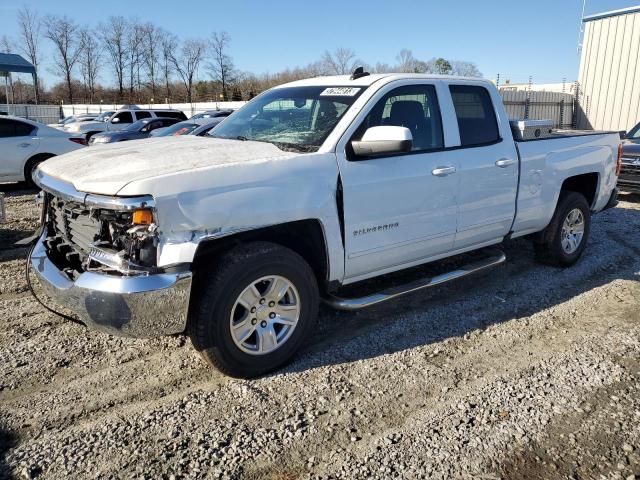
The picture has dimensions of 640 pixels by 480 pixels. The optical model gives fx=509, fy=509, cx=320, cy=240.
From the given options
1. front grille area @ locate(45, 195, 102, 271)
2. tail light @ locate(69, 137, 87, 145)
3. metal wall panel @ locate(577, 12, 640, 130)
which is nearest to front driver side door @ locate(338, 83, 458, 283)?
front grille area @ locate(45, 195, 102, 271)

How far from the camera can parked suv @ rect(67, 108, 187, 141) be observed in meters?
21.7

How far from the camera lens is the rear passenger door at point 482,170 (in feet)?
14.2

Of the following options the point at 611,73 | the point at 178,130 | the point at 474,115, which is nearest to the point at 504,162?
the point at 474,115

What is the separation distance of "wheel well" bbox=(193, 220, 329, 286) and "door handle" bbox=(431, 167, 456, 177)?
1.15 metres

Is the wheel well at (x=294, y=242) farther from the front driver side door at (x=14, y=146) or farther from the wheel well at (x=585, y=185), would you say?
the front driver side door at (x=14, y=146)

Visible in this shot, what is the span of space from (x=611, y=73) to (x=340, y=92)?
19.4 m

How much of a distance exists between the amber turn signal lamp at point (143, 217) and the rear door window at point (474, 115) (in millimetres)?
2729

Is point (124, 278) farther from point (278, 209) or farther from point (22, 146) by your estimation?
point (22, 146)

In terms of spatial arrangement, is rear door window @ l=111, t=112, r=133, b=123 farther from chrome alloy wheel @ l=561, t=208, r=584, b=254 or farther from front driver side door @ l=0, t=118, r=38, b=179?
chrome alloy wheel @ l=561, t=208, r=584, b=254

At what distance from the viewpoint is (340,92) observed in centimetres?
402

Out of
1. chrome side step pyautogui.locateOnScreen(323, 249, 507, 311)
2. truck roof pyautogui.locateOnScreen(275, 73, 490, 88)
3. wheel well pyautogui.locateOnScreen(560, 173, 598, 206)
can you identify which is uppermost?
truck roof pyautogui.locateOnScreen(275, 73, 490, 88)

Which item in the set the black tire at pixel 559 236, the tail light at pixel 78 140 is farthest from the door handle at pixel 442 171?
the tail light at pixel 78 140

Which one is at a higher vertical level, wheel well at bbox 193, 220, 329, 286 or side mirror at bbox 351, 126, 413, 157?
side mirror at bbox 351, 126, 413, 157

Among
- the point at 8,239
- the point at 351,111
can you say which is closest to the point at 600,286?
the point at 351,111
